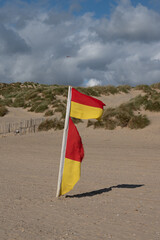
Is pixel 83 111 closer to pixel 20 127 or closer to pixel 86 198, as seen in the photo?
pixel 86 198

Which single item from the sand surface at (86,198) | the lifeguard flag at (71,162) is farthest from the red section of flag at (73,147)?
the sand surface at (86,198)

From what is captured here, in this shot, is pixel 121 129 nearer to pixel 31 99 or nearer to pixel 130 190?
pixel 130 190

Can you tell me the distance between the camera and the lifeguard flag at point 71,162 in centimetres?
626

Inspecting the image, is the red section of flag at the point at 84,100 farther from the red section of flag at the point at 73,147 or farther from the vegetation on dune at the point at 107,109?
the vegetation on dune at the point at 107,109

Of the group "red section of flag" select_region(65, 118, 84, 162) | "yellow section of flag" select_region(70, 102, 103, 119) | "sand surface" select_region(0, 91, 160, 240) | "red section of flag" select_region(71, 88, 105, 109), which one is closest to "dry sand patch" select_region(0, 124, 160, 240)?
"sand surface" select_region(0, 91, 160, 240)

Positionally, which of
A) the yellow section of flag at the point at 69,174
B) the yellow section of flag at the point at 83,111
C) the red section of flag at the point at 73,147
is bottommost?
the yellow section of flag at the point at 69,174

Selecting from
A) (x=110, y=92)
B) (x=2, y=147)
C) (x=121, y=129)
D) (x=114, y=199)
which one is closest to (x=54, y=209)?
(x=114, y=199)

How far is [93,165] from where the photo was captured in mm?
10852

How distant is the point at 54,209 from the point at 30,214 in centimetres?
53

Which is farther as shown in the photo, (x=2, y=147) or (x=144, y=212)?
(x=2, y=147)

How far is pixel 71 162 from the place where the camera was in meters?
6.30

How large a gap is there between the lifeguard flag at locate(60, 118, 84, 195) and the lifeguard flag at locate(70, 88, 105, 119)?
0.32 metres

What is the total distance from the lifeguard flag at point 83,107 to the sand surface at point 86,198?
5.88 ft

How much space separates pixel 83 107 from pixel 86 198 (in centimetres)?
196
